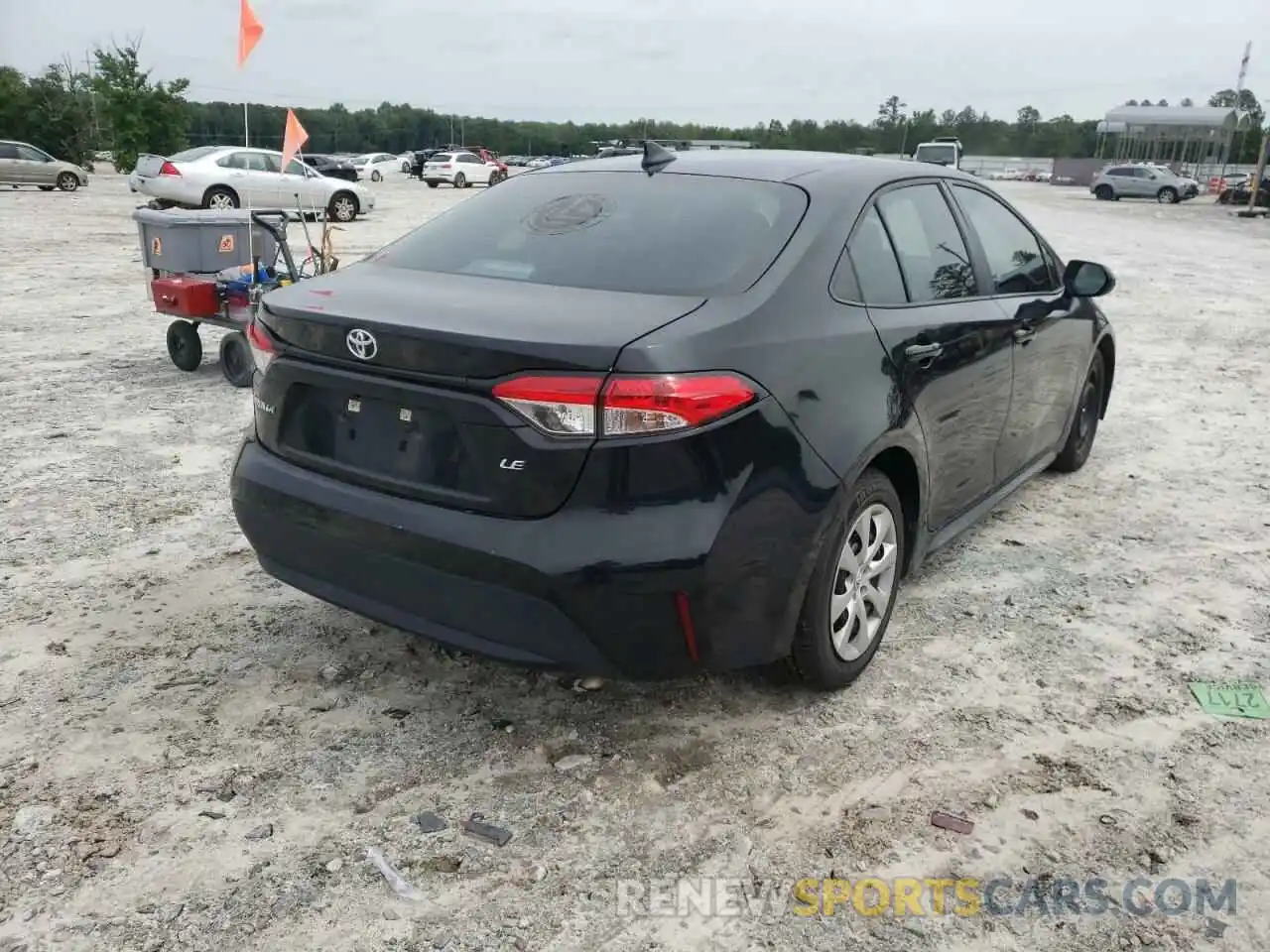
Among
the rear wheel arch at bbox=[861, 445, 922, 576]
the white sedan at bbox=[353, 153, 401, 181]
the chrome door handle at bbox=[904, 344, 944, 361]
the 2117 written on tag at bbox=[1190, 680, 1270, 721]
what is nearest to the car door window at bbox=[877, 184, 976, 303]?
the chrome door handle at bbox=[904, 344, 944, 361]


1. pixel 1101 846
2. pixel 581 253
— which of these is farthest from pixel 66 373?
pixel 1101 846

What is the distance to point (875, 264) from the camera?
10.9 feet

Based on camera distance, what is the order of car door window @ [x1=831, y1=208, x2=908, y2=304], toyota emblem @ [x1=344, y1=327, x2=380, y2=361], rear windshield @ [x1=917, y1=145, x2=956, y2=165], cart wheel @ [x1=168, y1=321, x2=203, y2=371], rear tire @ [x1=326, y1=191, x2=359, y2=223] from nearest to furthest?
toyota emblem @ [x1=344, y1=327, x2=380, y2=361] < car door window @ [x1=831, y1=208, x2=908, y2=304] < cart wheel @ [x1=168, y1=321, x2=203, y2=371] < rear tire @ [x1=326, y1=191, x2=359, y2=223] < rear windshield @ [x1=917, y1=145, x2=956, y2=165]

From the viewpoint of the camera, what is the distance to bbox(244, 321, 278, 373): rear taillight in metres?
3.04

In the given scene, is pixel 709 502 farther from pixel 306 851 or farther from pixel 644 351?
pixel 306 851

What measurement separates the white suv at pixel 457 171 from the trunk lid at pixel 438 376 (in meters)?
36.4

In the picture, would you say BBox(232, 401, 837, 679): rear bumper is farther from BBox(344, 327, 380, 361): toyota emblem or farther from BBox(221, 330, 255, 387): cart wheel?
BBox(221, 330, 255, 387): cart wheel

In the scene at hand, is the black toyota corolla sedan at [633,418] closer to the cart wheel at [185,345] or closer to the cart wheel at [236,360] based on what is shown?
the cart wheel at [236,360]

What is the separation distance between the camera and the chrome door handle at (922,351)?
3.29m

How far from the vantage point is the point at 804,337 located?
285 cm

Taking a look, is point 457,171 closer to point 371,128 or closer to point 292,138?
point 292,138

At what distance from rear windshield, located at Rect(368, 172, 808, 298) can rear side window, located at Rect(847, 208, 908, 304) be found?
22 centimetres

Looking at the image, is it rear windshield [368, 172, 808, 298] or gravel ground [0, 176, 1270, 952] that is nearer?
gravel ground [0, 176, 1270, 952]

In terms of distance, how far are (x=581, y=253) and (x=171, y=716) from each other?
1.86 metres
